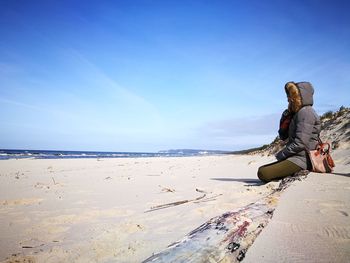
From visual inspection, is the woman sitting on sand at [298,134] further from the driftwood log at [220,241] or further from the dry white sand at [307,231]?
the driftwood log at [220,241]

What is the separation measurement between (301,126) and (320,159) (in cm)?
86

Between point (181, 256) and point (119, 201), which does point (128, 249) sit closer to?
point (181, 256)

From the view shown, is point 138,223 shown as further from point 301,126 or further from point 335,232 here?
point 301,126

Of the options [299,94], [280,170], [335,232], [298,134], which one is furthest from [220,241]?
[299,94]

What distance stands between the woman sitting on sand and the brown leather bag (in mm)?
103

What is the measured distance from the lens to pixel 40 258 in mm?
2145

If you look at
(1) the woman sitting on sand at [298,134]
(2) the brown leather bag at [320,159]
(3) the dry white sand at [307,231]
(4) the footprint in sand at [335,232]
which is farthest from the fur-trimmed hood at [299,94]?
(4) the footprint in sand at [335,232]

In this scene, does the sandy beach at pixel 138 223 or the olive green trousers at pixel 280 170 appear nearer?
the sandy beach at pixel 138 223

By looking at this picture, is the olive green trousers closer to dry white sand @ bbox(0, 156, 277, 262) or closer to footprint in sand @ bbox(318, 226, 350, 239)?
dry white sand @ bbox(0, 156, 277, 262)

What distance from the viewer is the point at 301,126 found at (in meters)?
4.73

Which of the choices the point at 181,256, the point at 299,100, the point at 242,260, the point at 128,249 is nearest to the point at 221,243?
the point at 242,260

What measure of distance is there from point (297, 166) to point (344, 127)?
886 centimetres

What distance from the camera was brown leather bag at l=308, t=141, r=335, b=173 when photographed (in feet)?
15.8

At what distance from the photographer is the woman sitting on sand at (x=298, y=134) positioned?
4.75 meters
